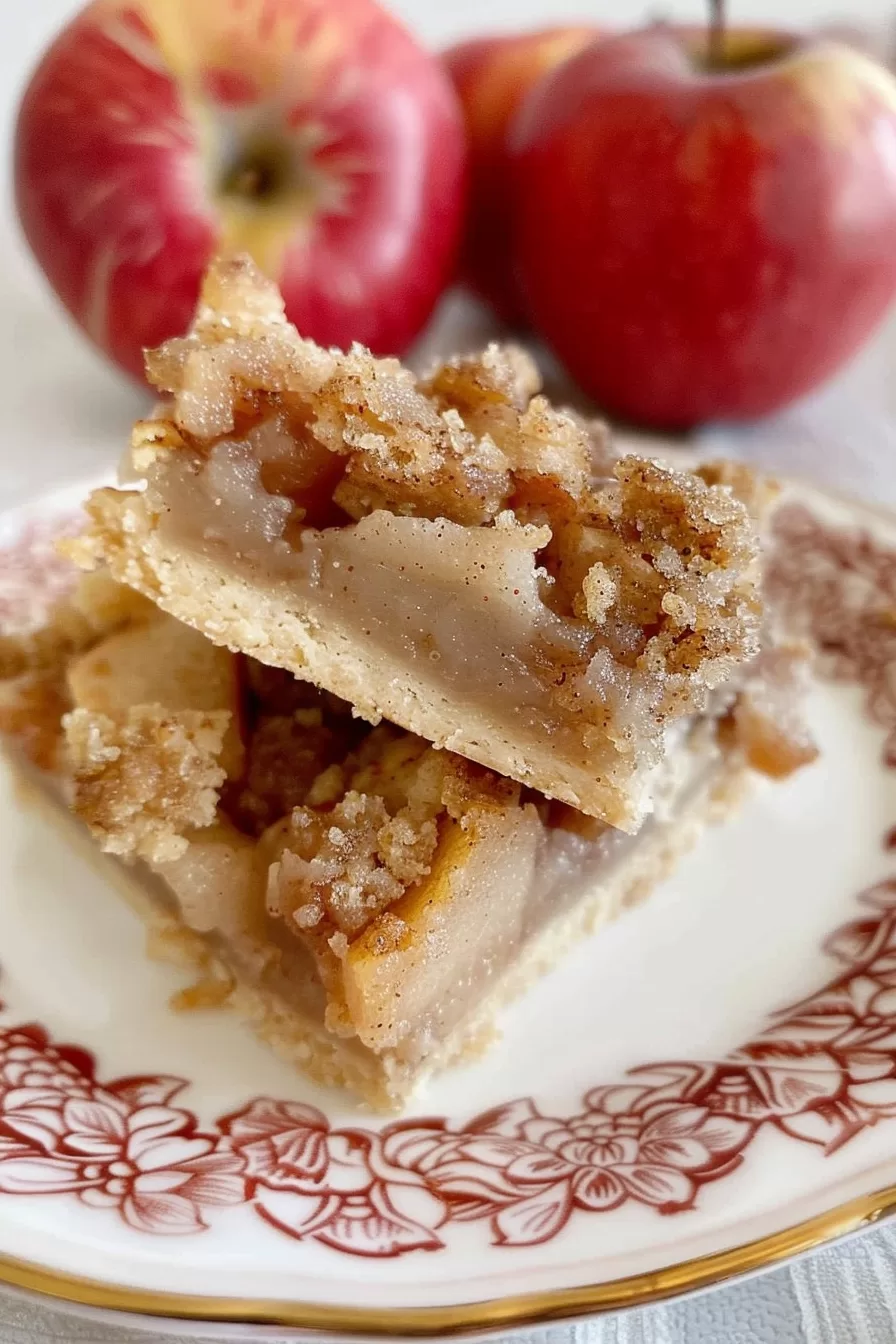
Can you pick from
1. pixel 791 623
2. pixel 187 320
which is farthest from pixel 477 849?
pixel 187 320

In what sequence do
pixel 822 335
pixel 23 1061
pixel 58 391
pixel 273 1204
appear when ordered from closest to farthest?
pixel 273 1204
pixel 23 1061
pixel 822 335
pixel 58 391

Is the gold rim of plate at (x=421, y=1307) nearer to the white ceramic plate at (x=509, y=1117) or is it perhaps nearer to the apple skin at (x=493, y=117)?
the white ceramic plate at (x=509, y=1117)

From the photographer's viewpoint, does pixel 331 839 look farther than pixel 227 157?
No

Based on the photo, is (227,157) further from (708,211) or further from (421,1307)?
(421,1307)

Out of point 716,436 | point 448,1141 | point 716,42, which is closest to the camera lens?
point 448,1141

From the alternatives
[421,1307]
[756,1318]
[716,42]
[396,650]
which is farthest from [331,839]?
[716,42]

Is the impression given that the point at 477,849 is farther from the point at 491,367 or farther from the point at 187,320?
the point at 187,320
